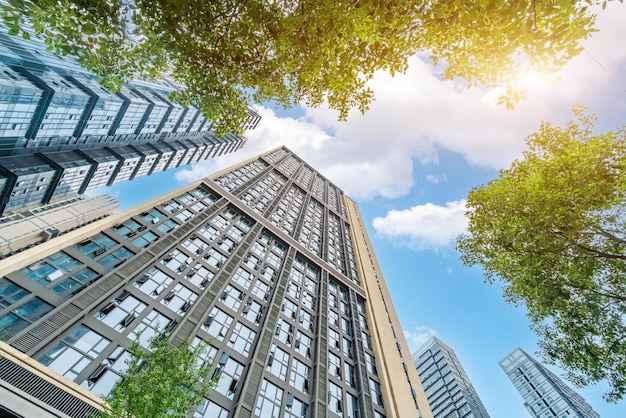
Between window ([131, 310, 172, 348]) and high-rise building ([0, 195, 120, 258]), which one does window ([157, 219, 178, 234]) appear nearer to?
window ([131, 310, 172, 348])

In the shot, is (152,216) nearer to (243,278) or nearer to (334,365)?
(243,278)

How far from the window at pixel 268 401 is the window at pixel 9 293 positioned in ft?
48.0

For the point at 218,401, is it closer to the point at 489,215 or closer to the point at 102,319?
the point at 102,319

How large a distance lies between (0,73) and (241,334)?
2065 inches

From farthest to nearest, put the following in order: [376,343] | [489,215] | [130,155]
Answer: [130,155] → [376,343] → [489,215]

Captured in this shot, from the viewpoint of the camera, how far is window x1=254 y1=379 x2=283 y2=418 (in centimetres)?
1936

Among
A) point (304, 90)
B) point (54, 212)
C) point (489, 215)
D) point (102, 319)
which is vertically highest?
point (54, 212)

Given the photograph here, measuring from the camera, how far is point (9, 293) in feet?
52.0

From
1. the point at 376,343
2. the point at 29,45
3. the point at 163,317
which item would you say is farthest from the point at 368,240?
the point at 29,45

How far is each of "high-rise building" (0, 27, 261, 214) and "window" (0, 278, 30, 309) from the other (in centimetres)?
3240

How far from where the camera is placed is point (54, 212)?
196ft

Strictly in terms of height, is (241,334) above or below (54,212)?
below

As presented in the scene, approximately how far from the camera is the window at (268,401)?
19.4m

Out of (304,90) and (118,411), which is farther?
(304,90)
